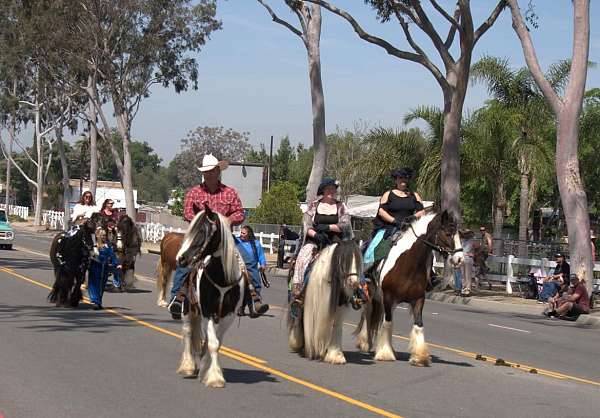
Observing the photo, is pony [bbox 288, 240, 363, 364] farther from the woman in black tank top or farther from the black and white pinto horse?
the black and white pinto horse

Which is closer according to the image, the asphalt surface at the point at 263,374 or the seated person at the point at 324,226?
the asphalt surface at the point at 263,374

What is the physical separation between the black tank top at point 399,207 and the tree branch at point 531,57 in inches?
575

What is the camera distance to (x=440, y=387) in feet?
34.8

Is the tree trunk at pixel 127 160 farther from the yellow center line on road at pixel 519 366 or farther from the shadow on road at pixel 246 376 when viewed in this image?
the shadow on road at pixel 246 376

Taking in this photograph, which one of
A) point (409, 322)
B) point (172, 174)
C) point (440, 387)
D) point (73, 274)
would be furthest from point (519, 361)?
point (172, 174)

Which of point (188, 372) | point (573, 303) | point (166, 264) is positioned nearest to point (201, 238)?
point (188, 372)

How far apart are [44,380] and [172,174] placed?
616ft

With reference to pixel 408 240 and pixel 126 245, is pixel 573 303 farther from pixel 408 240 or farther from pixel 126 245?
pixel 408 240

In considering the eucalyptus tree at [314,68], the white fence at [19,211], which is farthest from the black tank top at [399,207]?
the white fence at [19,211]

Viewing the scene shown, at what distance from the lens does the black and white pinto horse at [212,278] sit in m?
9.84

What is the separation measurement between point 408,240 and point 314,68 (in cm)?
2347

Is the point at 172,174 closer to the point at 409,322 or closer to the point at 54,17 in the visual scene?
the point at 54,17

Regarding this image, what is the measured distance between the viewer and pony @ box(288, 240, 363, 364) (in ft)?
38.7

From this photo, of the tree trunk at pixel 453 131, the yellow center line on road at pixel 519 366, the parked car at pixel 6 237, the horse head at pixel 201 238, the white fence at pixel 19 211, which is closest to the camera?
the horse head at pixel 201 238
